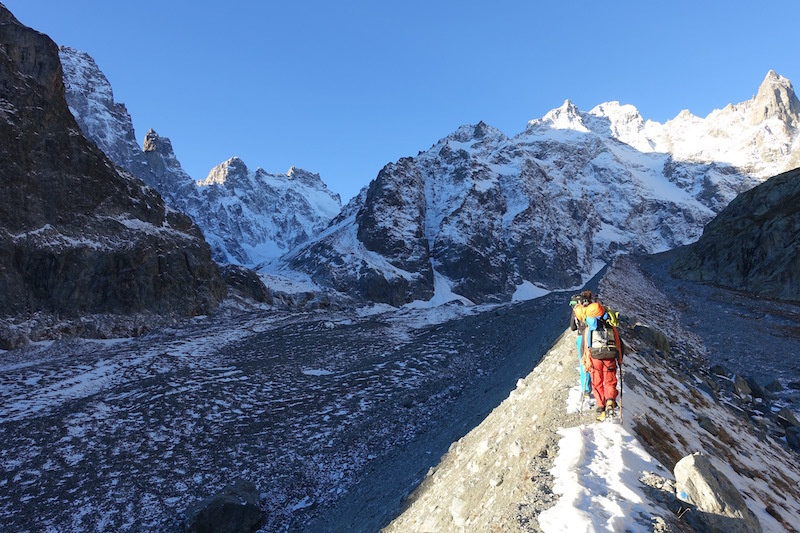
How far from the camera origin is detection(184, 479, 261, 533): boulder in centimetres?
1062

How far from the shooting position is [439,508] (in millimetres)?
7137

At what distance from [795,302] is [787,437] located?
32252 millimetres

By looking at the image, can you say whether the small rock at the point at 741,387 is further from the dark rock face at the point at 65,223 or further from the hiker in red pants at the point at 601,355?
the dark rock face at the point at 65,223

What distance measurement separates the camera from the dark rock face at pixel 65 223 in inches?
1516

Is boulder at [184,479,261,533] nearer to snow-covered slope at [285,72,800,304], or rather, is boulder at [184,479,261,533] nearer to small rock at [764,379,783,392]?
small rock at [764,379,783,392]

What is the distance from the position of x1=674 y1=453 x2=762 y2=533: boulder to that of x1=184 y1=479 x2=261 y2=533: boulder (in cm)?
949

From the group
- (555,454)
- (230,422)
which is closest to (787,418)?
(555,454)

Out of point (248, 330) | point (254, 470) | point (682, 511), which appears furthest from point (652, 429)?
point (248, 330)

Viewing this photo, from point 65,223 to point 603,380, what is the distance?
49328 mm

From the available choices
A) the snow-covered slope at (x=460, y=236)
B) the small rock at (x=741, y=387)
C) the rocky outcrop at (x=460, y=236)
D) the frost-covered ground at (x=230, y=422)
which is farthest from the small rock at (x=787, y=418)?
the rocky outcrop at (x=460, y=236)

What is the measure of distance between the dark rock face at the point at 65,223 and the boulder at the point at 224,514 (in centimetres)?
3494

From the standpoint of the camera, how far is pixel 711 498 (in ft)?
17.2

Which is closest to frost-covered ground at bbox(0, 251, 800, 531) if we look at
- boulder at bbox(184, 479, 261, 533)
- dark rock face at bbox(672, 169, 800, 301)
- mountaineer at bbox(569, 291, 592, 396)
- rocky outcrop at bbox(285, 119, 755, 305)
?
mountaineer at bbox(569, 291, 592, 396)

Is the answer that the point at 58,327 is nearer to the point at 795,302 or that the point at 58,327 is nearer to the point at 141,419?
the point at 141,419
